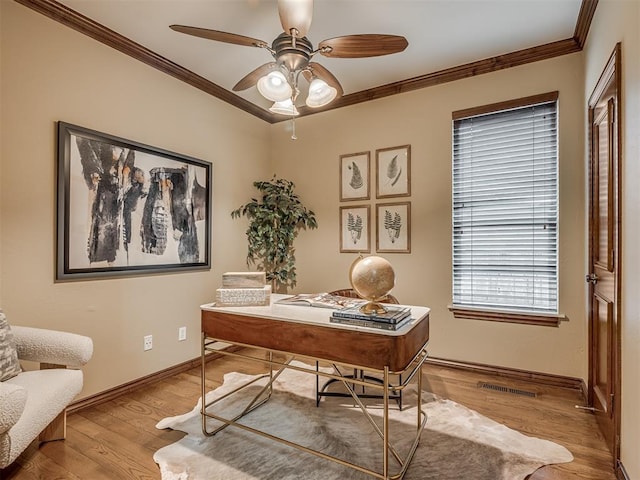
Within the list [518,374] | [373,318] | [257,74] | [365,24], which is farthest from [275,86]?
[518,374]

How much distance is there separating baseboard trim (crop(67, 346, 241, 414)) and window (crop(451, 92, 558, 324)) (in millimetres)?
2585

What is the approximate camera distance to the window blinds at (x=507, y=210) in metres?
2.83

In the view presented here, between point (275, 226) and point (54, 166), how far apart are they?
84.1 inches

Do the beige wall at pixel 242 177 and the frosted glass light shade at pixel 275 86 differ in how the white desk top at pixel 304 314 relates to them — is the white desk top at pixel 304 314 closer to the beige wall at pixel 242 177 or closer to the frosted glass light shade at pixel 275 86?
the beige wall at pixel 242 177

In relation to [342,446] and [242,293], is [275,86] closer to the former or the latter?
[242,293]

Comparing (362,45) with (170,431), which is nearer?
(362,45)

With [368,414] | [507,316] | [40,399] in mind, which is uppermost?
[507,316]

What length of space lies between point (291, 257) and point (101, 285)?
6.72 ft

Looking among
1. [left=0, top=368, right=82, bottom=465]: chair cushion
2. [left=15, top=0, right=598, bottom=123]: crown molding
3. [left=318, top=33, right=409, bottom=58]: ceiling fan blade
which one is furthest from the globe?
[left=15, top=0, right=598, bottom=123]: crown molding

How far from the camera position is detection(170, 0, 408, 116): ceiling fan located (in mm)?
1779

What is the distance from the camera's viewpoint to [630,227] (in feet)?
5.32

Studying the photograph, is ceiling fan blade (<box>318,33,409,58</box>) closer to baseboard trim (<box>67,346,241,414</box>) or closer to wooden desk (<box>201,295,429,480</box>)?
wooden desk (<box>201,295,429,480</box>)

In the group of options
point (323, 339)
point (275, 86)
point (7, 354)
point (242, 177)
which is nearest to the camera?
point (323, 339)

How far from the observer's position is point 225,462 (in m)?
1.84
